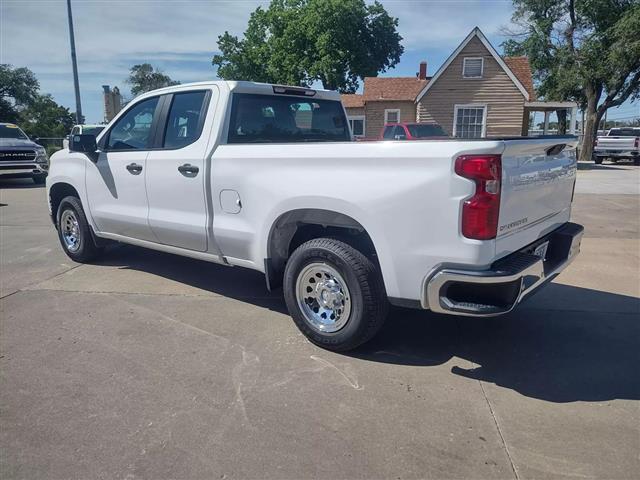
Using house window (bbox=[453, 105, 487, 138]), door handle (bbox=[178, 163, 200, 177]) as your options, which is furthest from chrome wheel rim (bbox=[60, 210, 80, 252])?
house window (bbox=[453, 105, 487, 138])

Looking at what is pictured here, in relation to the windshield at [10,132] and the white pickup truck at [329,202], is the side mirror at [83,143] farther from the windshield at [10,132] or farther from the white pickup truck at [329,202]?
the windshield at [10,132]

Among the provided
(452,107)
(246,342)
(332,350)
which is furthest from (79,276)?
(452,107)

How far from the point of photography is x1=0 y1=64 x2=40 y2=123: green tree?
47.2m

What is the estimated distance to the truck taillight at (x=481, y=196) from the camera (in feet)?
9.55

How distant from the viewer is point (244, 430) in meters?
2.89

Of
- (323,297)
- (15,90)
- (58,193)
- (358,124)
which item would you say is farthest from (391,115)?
(15,90)

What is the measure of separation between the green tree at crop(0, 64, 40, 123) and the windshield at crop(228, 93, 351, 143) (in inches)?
1998

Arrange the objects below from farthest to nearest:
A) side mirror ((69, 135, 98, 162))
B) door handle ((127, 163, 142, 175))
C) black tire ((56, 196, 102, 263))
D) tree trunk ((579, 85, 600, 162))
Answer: tree trunk ((579, 85, 600, 162))
black tire ((56, 196, 102, 263))
side mirror ((69, 135, 98, 162))
door handle ((127, 163, 142, 175))

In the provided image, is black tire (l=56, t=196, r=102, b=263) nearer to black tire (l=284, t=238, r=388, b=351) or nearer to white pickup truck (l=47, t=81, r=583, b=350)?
white pickup truck (l=47, t=81, r=583, b=350)

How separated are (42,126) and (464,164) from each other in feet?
167

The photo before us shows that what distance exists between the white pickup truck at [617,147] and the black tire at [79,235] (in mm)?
27620

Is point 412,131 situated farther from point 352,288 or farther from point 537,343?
point 352,288

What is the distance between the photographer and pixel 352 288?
355 cm

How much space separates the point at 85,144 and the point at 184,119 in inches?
55.8
